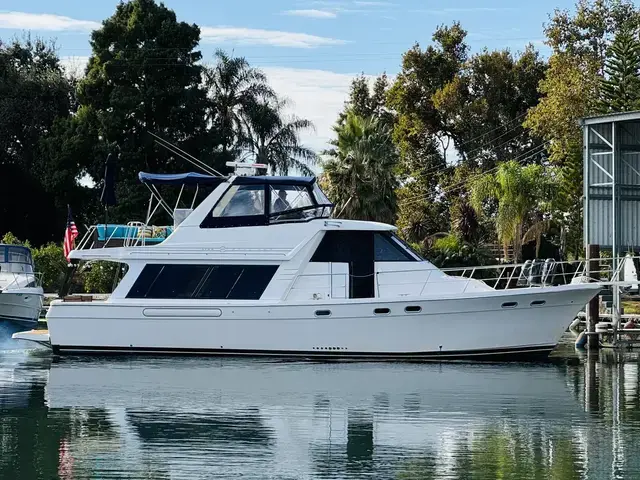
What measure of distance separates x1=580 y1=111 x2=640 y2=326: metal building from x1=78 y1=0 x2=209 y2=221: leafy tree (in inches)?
1088

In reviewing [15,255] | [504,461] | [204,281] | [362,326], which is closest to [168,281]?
[204,281]

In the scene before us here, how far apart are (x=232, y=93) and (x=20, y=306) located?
92.0 ft

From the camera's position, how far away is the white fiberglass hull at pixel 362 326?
26.1 m

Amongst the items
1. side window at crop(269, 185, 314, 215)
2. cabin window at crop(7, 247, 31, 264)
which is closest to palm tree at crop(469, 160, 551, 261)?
cabin window at crop(7, 247, 31, 264)

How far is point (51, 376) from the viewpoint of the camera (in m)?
25.3

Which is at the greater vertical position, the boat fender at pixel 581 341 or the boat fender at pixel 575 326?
the boat fender at pixel 575 326

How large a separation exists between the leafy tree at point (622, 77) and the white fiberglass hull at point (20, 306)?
22724 millimetres

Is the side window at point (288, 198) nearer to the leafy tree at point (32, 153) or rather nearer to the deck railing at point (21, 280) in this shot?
the deck railing at point (21, 280)

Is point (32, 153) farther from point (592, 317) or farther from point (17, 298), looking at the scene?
point (592, 317)

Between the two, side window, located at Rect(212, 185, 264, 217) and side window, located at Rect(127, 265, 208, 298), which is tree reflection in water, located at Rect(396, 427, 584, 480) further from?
side window, located at Rect(212, 185, 264, 217)

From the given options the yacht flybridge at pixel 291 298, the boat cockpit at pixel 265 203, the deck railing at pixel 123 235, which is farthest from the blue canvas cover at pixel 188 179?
the deck railing at pixel 123 235

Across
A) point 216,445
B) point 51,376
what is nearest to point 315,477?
point 216,445

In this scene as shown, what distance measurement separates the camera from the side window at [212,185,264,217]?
27.5 meters

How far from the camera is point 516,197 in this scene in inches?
1994
